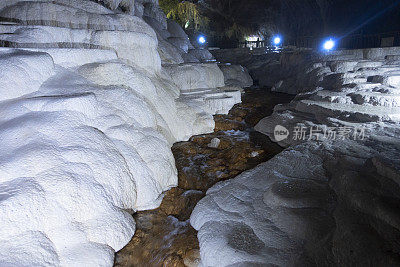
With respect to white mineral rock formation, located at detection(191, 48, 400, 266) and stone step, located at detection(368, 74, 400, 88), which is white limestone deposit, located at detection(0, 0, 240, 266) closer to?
white mineral rock formation, located at detection(191, 48, 400, 266)

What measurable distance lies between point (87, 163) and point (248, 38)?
81.2 feet

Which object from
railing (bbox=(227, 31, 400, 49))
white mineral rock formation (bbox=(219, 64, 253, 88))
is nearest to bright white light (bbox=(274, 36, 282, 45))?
railing (bbox=(227, 31, 400, 49))

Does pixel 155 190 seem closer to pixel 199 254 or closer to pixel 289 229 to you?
pixel 199 254

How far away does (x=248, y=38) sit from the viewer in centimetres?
2517

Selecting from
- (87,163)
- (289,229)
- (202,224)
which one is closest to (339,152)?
(289,229)

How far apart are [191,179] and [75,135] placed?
2.43 m

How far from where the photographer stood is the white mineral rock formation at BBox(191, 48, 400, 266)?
2.57 m

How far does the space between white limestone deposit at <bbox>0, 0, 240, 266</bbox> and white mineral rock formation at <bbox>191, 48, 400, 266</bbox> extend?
1325 millimetres

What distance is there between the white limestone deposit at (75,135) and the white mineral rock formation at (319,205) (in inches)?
52.2

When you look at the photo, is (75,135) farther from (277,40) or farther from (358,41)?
(277,40)

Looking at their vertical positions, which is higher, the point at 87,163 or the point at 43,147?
the point at 43,147

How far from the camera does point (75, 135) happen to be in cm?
374

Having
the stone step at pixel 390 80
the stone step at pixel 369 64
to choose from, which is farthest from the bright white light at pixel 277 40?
the stone step at pixel 390 80

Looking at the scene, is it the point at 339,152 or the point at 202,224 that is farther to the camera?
the point at 339,152
